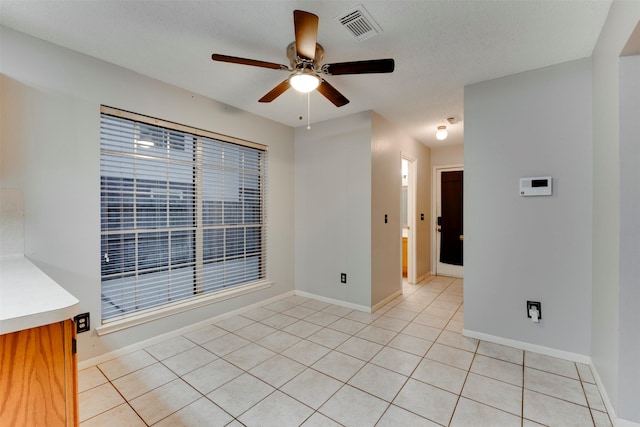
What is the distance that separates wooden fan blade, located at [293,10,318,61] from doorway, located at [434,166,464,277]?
13.9ft

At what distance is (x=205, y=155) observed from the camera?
3119mm

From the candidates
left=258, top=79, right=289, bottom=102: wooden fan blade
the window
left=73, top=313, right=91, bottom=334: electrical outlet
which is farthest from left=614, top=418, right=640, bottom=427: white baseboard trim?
left=73, top=313, right=91, bottom=334: electrical outlet

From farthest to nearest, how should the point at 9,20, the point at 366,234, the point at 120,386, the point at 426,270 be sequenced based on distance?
the point at 426,270, the point at 366,234, the point at 120,386, the point at 9,20

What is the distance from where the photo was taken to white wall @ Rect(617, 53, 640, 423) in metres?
1.56

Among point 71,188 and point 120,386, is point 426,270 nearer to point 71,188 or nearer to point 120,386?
point 120,386

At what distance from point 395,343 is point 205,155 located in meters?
2.77

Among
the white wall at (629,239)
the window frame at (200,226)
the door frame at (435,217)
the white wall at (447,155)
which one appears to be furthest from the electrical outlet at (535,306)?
the white wall at (447,155)

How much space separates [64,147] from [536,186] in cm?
381

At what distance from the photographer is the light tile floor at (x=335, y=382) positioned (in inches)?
66.7

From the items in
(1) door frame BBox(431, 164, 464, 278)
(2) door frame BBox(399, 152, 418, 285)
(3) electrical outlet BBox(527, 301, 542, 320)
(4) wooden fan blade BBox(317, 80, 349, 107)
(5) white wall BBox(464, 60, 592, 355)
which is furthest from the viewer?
(1) door frame BBox(431, 164, 464, 278)

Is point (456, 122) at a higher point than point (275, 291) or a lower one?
higher

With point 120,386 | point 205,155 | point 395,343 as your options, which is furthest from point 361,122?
point 120,386

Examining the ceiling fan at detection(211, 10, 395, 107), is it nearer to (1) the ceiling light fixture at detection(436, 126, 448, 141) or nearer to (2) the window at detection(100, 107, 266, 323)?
(2) the window at detection(100, 107, 266, 323)

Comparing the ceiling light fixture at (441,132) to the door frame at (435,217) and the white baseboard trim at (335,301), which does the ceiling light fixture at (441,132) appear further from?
the white baseboard trim at (335,301)
